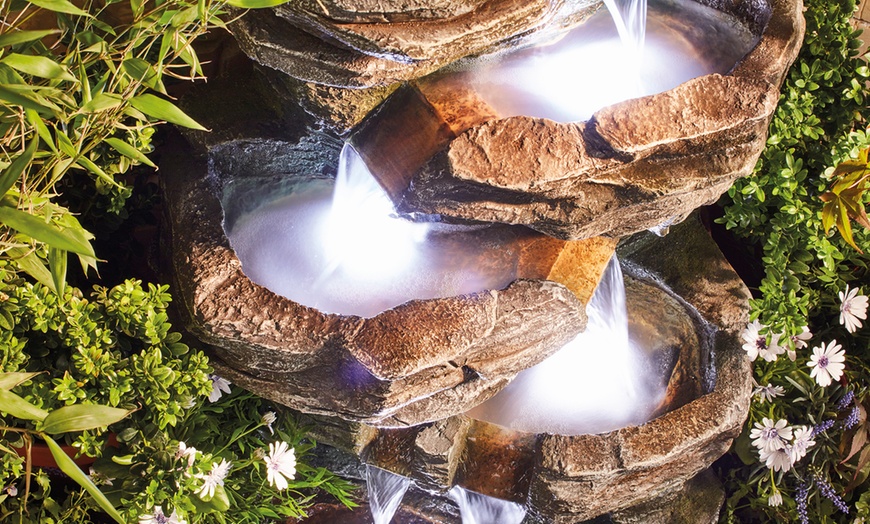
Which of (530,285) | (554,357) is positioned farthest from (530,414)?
(530,285)

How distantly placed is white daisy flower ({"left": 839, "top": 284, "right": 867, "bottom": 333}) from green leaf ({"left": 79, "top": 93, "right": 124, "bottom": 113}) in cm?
257

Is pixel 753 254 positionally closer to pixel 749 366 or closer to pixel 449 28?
pixel 749 366

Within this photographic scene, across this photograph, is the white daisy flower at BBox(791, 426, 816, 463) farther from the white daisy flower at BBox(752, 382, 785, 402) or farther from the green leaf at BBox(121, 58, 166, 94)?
the green leaf at BBox(121, 58, 166, 94)

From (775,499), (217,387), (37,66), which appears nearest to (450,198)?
(217,387)

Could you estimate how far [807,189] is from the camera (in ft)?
9.71

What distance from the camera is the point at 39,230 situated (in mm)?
1175

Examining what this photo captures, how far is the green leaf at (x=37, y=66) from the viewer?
46.9 inches

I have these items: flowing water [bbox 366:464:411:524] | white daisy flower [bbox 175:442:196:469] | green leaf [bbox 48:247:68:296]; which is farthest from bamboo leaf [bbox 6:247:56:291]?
flowing water [bbox 366:464:411:524]

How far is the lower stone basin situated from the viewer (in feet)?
7.93

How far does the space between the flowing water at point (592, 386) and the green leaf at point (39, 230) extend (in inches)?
68.0

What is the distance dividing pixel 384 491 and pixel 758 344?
138 centimetres

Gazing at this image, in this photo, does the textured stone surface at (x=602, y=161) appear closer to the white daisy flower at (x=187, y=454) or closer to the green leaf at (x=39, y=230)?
the white daisy flower at (x=187, y=454)

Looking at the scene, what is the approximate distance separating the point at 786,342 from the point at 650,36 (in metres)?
1.16

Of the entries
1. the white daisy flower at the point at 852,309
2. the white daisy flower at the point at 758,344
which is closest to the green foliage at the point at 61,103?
the white daisy flower at the point at 758,344
